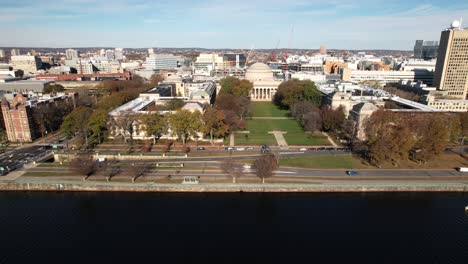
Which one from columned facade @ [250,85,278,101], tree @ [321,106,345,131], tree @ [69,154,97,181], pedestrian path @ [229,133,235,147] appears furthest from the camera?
columned facade @ [250,85,278,101]

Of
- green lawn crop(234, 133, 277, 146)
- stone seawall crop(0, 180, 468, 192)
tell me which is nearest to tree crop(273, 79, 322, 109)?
green lawn crop(234, 133, 277, 146)

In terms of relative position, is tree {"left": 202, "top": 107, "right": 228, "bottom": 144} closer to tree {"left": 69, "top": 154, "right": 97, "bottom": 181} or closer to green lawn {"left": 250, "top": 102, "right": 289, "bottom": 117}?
tree {"left": 69, "top": 154, "right": 97, "bottom": 181}

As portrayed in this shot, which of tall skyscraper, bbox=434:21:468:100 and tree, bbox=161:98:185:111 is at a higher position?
tall skyscraper, bbox=434:21:468:100

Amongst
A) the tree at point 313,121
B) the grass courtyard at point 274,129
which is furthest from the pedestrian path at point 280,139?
the tree at point 313,121

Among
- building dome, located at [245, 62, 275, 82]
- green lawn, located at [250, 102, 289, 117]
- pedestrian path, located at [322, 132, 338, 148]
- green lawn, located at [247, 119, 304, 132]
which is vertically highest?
building dome, located at [245, 62, 275, 82]

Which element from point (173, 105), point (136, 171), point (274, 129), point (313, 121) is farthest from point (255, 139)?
point (136, 171)

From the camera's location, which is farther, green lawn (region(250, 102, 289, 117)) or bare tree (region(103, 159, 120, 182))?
green lawn (region(250, 102, 289, 117))
